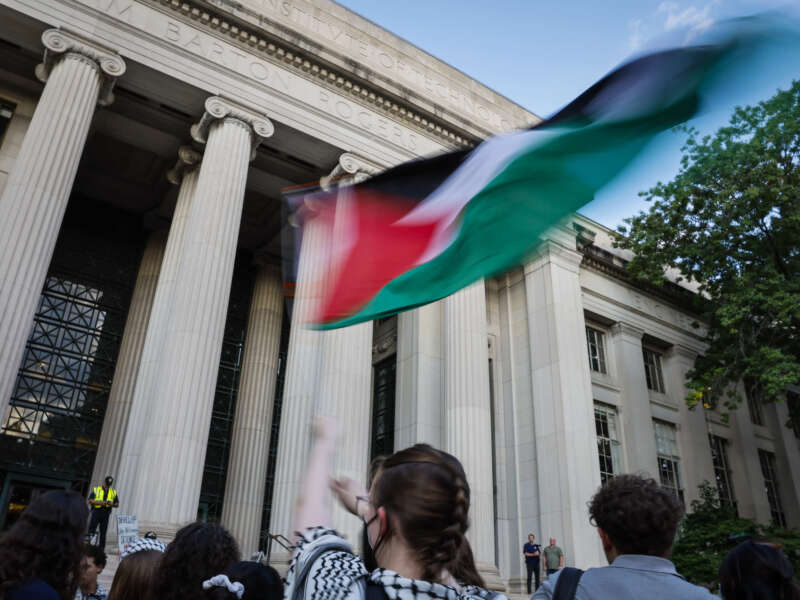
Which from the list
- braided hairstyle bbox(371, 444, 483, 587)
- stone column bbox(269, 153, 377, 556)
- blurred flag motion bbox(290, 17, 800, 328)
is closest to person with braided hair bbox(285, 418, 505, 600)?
braided hairstyle bbox(371, 444, 483, 587)

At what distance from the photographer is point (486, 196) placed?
6059 millimetres

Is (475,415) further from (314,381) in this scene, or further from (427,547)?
(427,547)

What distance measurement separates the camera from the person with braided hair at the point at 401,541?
1.88 meters

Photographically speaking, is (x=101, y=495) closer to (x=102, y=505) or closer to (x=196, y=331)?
(x=102, y=505)

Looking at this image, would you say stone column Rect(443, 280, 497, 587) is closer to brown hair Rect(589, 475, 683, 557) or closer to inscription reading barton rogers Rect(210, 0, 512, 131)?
inscription reading barton rogers Rect(210, 0, 512, 131)

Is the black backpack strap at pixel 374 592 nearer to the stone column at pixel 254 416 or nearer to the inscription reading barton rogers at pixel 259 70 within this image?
the inscription reading barton rogers at pixel 259 70

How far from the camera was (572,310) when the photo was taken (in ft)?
75.6

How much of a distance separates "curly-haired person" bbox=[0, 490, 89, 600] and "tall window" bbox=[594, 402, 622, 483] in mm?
23779

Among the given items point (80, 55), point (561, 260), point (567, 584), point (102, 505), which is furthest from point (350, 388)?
point (567, 584)

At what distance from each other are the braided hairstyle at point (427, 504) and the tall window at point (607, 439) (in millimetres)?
24121

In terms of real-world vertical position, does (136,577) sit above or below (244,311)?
below

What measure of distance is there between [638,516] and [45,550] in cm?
268

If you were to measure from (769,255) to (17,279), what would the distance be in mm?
22545

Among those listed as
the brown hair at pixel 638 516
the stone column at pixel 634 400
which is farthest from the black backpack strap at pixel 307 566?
the stone column at pixel 634 400
